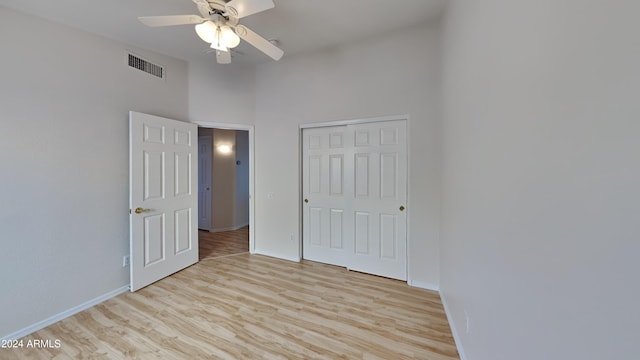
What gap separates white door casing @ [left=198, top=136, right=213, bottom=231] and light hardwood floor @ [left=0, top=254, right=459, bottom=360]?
2.31m

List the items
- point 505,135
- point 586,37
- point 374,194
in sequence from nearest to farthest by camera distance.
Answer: point 586,37 < point 505,135 < point 374,194

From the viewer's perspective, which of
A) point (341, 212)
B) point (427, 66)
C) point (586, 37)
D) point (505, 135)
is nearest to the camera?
point (586, 37)

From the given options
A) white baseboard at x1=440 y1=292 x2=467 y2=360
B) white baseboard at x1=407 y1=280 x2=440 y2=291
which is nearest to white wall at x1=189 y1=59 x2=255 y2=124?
white baseboard at x1=407 y1=280 x2=440 y2=291

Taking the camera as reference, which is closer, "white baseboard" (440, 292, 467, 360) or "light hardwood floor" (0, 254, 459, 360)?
"white baseboard" (440, 292, 467, 360)

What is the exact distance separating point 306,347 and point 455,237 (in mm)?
1413

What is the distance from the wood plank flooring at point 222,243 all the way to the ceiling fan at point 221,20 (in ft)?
9.61

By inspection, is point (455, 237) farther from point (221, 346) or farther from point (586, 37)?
point (221, 346)

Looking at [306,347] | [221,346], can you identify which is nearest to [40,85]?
[221,346]

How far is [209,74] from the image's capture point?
124 inches

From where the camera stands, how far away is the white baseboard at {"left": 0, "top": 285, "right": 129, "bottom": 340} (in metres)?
1.83

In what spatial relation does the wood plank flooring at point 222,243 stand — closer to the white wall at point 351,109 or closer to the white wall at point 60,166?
the white wall at point 351,109

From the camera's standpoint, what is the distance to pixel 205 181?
16.1 feet

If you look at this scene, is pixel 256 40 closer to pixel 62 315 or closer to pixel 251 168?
pixel 251 168

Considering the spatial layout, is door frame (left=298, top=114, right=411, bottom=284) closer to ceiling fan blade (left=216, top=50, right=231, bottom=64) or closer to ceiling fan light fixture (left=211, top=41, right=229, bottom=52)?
ceiling fan blade (left=216, top=50, right=231, bottom=64)
